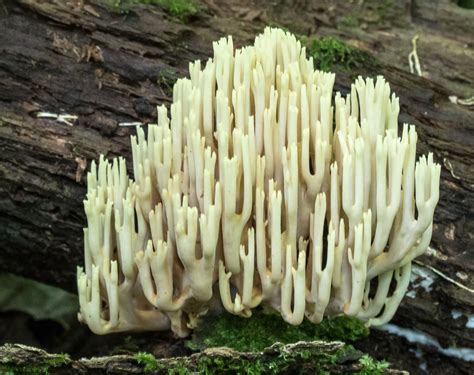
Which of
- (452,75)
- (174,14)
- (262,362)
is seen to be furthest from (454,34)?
(262,362)

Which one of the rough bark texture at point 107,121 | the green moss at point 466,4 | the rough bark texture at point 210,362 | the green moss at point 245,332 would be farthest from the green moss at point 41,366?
the green moss at point 466,4

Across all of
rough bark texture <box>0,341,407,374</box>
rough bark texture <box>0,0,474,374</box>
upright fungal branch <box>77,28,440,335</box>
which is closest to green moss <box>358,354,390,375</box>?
rough bark texture <box>0,341,407,374</box>

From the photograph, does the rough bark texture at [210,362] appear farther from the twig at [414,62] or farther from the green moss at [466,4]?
the green moss at [466,4]

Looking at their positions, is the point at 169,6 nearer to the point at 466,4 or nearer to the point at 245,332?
the point at 245,332

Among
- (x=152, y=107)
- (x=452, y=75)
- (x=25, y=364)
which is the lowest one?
(x=25, y=364)

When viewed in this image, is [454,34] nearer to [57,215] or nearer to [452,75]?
[452,75]

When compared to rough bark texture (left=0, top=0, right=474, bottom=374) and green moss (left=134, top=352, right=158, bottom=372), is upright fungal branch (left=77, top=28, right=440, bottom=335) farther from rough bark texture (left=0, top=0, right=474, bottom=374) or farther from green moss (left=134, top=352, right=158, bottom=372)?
rough bark texture (left=0, top=0, right=474, bottom=374)

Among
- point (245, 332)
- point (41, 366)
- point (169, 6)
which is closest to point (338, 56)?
point (169, 6)
